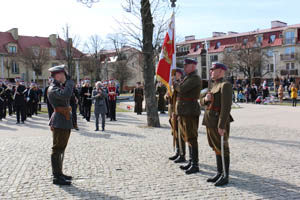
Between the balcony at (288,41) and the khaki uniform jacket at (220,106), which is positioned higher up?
the balcony at (288,41)

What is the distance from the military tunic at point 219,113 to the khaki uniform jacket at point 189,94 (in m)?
0.60

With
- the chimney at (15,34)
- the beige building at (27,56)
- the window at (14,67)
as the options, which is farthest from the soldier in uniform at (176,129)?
the chimney at (15,34)

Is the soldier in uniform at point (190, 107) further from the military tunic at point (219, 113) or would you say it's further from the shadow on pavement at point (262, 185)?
the shadow on pavement at point (262, 185)

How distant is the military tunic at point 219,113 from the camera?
16.3 ft

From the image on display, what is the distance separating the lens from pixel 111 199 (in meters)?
4.67

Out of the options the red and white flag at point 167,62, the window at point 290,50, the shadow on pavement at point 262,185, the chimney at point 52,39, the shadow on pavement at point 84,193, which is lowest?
the shadow on pavement at point 84,193

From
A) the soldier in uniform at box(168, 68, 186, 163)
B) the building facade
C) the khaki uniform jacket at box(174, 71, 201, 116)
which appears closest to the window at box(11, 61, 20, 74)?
the building facade

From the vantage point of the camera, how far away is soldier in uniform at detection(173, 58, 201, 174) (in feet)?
19.5

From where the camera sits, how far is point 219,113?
5180 millimetres

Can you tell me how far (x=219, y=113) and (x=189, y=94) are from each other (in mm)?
1036

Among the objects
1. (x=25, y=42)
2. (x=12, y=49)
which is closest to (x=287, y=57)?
(x=25, y=42)

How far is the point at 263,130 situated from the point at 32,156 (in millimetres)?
7929

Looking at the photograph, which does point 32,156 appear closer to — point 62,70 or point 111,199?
point 62,70

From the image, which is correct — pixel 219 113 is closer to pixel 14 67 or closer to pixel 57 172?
pixel 57 172
